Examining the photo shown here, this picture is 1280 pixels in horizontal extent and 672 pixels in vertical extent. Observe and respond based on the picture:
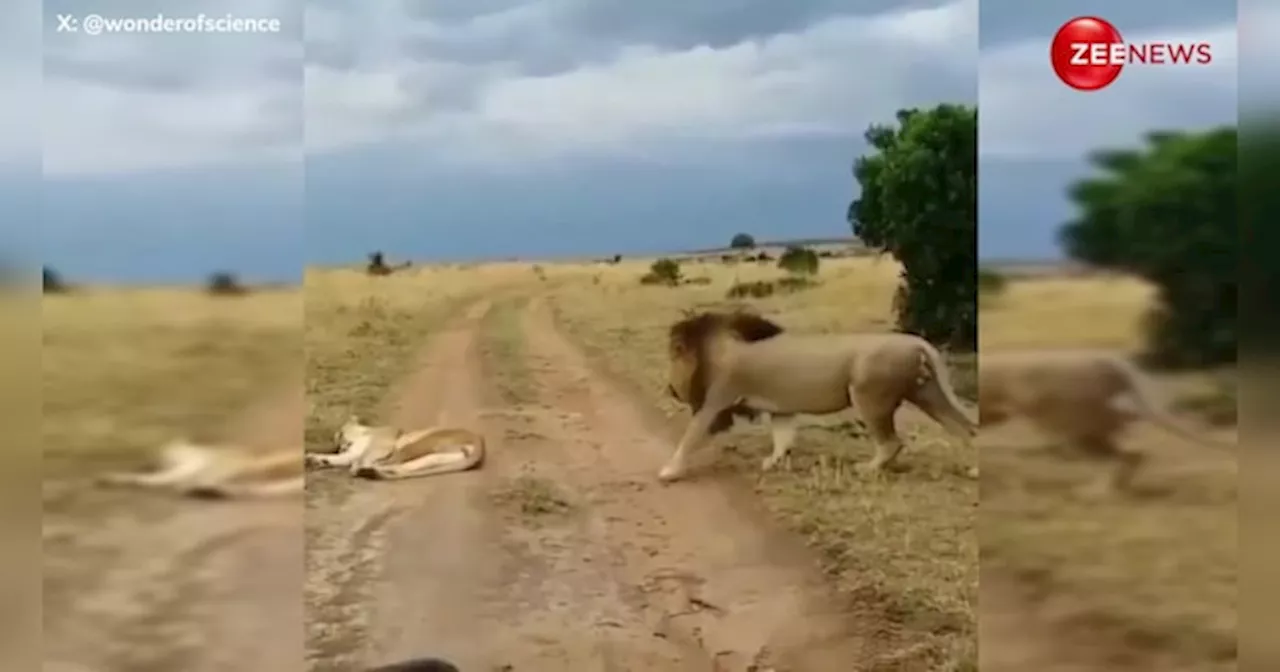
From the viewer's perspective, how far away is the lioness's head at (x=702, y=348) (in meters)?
1.77

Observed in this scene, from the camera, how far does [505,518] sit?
5.67 ft

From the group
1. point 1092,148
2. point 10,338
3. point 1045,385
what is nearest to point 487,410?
point 10,338

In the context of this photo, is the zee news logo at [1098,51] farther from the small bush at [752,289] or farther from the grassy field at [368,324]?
the grassy field at [368,324]

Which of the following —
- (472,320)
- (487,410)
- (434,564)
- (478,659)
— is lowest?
(478,659)

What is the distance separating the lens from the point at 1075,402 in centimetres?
176

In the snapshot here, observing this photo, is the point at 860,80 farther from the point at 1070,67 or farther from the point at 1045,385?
the point at 1045,385

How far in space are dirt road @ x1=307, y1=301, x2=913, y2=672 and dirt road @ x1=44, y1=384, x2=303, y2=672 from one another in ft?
0.16

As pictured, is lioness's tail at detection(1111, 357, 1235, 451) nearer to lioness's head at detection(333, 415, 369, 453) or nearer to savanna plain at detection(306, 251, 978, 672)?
savanna plain at detection(306, 251, 978, 672)

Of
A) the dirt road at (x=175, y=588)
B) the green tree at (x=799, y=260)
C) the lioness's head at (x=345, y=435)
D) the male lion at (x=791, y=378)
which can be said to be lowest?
the dirt road at (x=175, y=588)

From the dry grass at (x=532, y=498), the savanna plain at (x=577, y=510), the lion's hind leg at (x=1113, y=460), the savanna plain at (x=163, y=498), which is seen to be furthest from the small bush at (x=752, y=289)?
the savanna plain at (x=163, y=498)

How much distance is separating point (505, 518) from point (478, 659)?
0.60 feet

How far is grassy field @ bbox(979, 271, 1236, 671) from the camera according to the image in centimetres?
175

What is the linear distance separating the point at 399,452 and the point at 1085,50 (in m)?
1.05

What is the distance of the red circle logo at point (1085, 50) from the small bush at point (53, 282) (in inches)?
52.2
